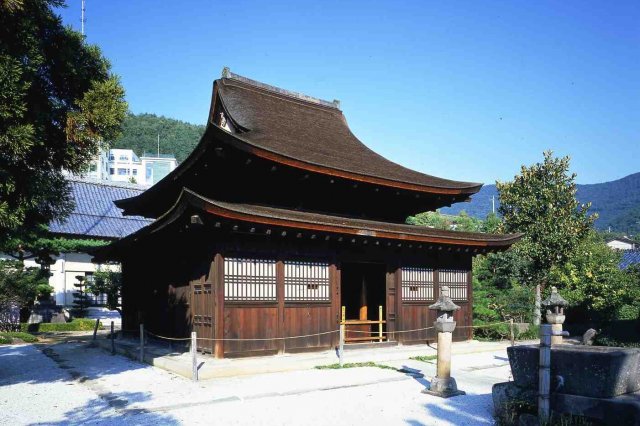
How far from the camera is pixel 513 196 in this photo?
94.3ft

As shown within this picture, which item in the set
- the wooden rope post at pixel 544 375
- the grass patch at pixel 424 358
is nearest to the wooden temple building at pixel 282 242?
the grass patch at pixel 424 358

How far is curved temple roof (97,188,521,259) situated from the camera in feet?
38.6

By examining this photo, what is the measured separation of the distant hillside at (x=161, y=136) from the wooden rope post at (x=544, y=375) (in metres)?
108

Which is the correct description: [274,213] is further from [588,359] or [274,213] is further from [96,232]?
[96,232]

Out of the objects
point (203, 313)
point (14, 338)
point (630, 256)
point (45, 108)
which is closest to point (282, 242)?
point (203, 313)

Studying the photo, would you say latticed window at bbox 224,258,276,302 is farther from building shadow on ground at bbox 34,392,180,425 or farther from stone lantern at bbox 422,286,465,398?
stone lantern at bbox 422,286,465,398

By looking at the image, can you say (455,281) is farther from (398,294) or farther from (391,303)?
(391,303)

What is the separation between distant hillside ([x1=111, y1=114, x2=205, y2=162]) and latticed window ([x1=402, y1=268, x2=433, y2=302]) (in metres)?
99.0

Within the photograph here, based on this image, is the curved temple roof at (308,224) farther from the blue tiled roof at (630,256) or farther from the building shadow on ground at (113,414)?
the blue tiled roof at (630,256)

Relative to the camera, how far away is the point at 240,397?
376 inches

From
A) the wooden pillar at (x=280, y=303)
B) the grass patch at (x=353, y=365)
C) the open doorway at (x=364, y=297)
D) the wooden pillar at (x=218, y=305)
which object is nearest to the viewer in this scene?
the wooden pillar at (x=218, y=305)

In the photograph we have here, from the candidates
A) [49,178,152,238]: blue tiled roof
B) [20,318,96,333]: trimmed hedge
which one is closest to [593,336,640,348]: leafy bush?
[20,318,96,333]: trimmed hedge

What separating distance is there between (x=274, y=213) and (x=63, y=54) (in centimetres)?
571

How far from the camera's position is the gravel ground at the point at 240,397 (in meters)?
8.24
